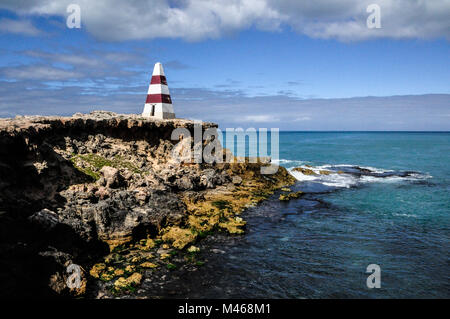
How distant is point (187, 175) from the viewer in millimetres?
26484

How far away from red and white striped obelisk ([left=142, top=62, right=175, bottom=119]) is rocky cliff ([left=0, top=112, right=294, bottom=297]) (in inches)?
155

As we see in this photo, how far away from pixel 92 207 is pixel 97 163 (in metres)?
6.15

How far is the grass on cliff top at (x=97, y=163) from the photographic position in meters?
20.1

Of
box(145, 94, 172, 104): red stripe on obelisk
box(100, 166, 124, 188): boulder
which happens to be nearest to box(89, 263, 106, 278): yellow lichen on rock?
box(100, 166, 124, 188): boulder

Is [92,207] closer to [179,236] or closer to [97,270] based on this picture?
[97,270]

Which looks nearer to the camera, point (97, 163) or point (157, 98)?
point (97, 163)

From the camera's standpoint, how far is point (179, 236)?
16703mm

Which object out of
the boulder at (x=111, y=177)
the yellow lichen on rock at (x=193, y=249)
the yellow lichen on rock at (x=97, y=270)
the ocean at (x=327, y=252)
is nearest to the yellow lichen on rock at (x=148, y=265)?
the ocean at (x=327, y=252)

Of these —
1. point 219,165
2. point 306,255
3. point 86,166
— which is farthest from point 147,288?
point 219,165

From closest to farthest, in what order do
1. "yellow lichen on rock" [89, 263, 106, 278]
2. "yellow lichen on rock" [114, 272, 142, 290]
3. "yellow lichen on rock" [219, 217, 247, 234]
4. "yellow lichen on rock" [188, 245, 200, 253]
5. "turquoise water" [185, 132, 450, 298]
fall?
"yellow lichen on rock" [114, 272, 142, 290] → "turquoise water" [185, 132, 450, 298] → "yellow lichen on rock" [89, 263, 106, 278] → "yellow lichen on rock" [188, 245, 200, 253] → "yellow lichen on rock" [219, 217, 247, 234]

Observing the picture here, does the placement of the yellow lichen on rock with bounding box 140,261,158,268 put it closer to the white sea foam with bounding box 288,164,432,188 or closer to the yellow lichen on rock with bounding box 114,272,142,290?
the yellow lichen on rock with bounding box 114,272,142,290

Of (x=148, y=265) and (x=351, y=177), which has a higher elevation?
A: (x=351, y=177)

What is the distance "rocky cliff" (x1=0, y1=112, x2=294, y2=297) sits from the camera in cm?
1181

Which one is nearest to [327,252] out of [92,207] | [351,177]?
[92,207]
